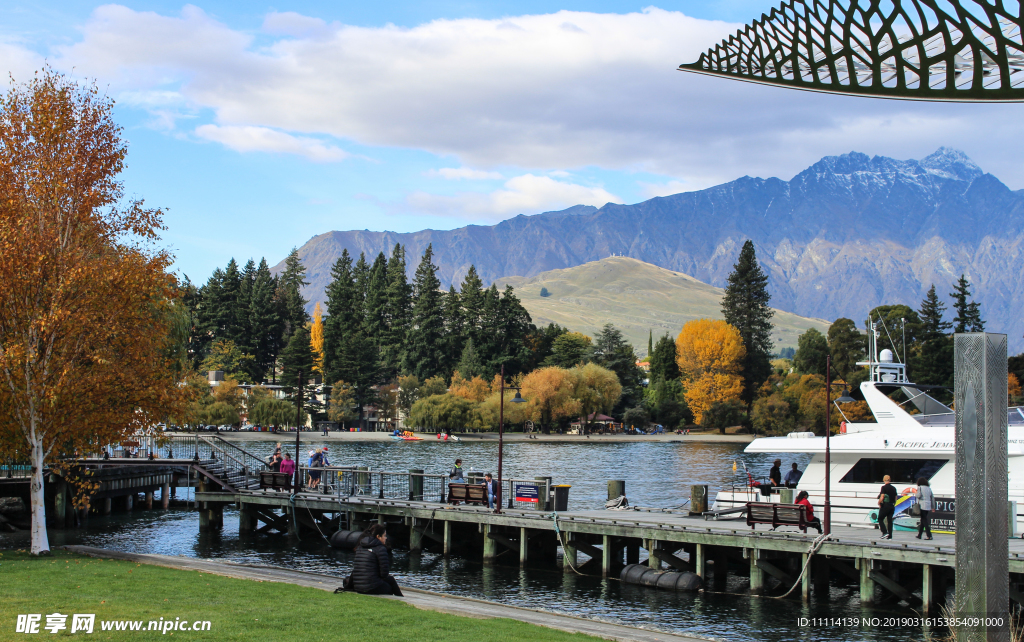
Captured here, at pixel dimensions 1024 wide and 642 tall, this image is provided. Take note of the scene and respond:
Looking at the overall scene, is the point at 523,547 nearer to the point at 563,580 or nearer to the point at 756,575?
the point at 563,580

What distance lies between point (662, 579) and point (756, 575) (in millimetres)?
2408

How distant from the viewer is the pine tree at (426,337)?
12556 cm

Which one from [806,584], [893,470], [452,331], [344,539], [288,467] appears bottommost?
[344,539]

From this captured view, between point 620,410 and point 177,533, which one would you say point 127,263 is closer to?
point 177,533

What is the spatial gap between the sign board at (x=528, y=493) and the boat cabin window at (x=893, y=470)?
30.3ft

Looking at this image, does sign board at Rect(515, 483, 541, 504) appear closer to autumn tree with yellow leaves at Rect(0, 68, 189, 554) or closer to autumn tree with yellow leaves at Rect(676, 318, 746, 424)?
autumn tree with yellow leaves at Rect(0, 68, 189, 554)

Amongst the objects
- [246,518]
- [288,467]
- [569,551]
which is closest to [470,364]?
[246,518]

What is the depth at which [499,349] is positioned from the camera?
128 m

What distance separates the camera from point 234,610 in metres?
12.4

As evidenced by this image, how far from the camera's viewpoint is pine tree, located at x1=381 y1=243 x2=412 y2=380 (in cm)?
13038

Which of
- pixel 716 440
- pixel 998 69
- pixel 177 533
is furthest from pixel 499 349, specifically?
pixel 998 69

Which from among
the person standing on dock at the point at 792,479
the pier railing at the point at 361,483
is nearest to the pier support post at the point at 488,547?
the pier railing at the point at 361,483

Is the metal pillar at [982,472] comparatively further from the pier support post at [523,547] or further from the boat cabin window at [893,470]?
the pier support post at [523,547]

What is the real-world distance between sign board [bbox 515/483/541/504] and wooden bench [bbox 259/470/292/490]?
923cm
